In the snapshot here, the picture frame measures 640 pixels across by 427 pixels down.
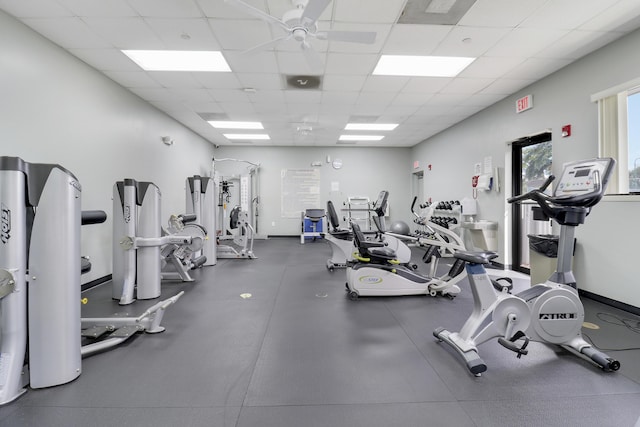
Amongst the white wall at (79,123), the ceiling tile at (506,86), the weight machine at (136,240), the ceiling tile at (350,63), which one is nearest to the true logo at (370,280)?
the weight machine at (136,240)

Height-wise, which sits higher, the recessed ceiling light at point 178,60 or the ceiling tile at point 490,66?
the recessed ceiling light at point 178,60

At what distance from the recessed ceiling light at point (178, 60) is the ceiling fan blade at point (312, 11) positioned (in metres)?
1.52

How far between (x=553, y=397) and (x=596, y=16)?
332 centimetres

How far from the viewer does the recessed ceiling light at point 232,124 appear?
618cm

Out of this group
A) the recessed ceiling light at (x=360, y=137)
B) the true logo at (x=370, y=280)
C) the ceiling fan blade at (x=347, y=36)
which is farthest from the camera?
the recessed ceiling light at (x=360, y=137)

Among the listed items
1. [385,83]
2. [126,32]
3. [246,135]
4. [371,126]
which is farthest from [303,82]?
[246,135]

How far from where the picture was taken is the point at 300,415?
4.77 feet

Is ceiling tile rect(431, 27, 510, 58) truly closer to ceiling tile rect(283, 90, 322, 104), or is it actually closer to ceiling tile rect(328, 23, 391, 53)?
ceiling tile rect(328, 23, 391, 53)

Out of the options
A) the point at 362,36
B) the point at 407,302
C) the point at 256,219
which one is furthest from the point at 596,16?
A: the point at 256,219

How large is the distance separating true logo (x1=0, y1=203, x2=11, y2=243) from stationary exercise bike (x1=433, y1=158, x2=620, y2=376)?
273cm

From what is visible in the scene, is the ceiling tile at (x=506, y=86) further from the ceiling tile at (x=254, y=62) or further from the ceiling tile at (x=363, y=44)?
the ceiling tile at (x=254, y=62)

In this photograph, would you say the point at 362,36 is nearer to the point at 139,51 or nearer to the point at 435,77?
the point at 435,77

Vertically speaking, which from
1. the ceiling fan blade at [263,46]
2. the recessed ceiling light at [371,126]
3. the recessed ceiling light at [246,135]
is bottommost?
the ceiling fan blade at [263,46]

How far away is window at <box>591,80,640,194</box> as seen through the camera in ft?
9.48
